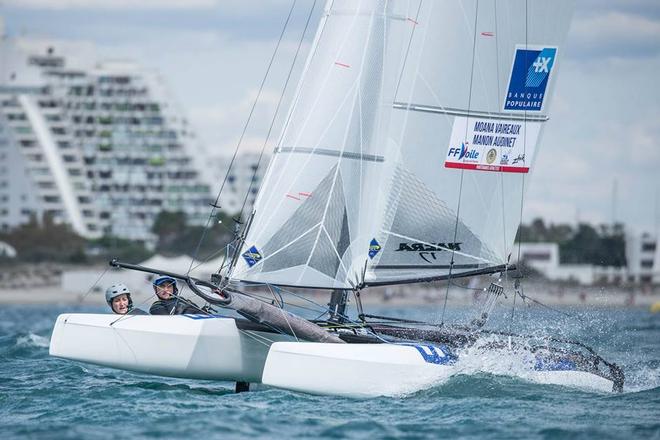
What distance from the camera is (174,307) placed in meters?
14.1

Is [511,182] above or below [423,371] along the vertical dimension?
above

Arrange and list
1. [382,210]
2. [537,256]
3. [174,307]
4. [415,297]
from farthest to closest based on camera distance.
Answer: [537,256] < [415,297] < [382,210] < [174,307]

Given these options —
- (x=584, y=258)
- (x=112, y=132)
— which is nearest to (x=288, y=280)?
(x=584, y=258)

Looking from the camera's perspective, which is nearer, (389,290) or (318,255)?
(318,255)

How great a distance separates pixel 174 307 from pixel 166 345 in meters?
0.83

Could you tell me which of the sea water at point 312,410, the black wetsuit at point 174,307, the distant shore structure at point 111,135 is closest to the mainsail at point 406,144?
the black wetsuit at point 174,307

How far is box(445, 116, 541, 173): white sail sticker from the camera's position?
1584cm

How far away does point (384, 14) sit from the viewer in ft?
49.6

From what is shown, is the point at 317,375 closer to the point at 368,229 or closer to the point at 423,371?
the point at 423,371

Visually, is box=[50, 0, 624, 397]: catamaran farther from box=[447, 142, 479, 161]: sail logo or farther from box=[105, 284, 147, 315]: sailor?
box=[105, 284, 147, 315]: sailor

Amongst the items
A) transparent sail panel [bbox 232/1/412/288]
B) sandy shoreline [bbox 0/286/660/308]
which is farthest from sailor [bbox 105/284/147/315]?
sandy shoreline [bbox 0/286/660/308]

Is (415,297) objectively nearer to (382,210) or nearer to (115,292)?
(382,210)

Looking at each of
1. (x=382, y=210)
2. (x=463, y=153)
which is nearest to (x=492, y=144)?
(x=463, y=153)

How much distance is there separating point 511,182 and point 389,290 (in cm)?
5610
